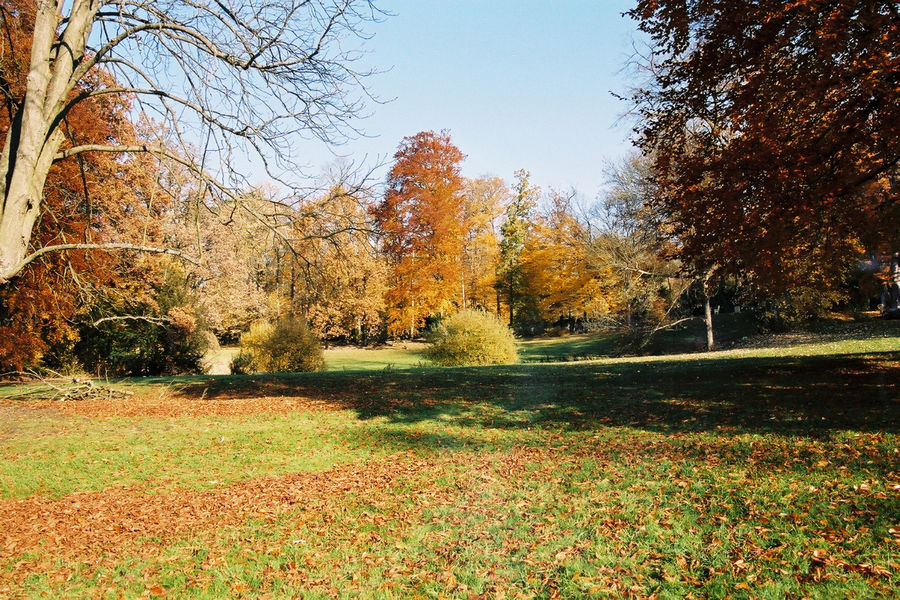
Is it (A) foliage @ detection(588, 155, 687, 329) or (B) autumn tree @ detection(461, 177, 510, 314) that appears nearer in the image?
(A) foliage @ detection(588, 155, 687, 329)

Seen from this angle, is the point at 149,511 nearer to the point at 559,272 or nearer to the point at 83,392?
the point at 83,392

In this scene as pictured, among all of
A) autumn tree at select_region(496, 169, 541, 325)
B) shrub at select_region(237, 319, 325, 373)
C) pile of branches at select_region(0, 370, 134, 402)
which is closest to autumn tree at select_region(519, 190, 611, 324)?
autumn tree at select_region(496, 169, 541, 325)

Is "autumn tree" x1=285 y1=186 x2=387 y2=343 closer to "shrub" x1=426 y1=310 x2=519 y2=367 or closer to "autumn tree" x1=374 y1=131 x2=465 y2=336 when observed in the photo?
"shrub" x1=426 y1=310 x2=519 y2=367

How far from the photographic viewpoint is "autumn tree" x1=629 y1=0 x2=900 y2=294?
6582 millimetres

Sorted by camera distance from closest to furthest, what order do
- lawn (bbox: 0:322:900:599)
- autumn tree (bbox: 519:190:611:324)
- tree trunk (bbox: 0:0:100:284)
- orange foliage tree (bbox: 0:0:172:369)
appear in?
lawn (bbox: 0:322:900:599)
tree trunk (bbox: 0:0:100:284)
orange foliage tree (bbox: 0:0:172:369)
autumn tree (bbox: 519:190:611:324)

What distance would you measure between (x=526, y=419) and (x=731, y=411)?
3225mm

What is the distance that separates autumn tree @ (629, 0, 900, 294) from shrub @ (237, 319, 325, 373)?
15622 mm

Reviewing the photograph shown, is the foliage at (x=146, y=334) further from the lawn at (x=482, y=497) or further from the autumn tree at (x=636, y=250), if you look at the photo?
the autumn tree at (x=636, y=250)

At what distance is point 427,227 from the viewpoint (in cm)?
3050

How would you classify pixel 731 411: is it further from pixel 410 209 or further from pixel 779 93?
pixel 410 209

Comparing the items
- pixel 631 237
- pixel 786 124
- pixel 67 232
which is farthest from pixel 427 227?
pixel 786 124

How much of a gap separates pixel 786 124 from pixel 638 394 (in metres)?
5.33

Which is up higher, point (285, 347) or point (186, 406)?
point (285, 347)

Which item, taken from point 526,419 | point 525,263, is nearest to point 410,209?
point 525,263
